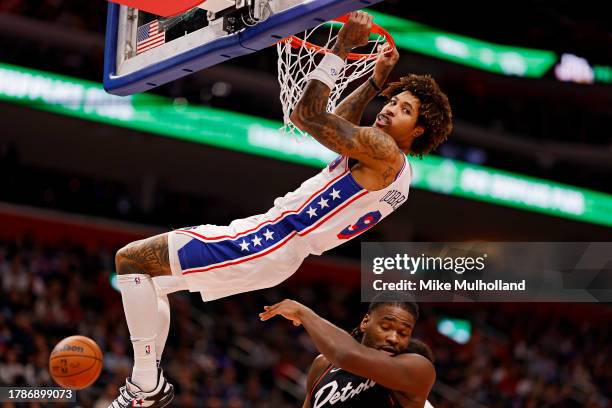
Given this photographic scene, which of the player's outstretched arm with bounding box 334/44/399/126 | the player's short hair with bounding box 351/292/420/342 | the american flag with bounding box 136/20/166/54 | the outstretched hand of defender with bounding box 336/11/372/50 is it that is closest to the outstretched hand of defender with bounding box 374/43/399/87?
the player's outstretched arm with bounding box 334/44/399/126

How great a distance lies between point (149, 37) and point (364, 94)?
152cm

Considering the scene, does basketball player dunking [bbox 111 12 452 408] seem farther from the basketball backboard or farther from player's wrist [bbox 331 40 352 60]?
the basketball backboard

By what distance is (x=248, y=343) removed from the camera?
55.3ft

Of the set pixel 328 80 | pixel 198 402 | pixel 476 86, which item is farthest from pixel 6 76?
pixel 328 80

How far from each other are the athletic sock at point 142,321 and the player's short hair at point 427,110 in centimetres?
191

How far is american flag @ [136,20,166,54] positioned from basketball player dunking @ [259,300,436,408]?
2.17 meters

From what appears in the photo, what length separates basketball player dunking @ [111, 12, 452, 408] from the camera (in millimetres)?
5660

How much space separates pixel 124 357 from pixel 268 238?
8.56 meters

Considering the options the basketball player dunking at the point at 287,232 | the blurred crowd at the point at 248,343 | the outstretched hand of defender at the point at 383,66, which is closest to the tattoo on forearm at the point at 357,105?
the outstretched hand of defender at the point at 383,66

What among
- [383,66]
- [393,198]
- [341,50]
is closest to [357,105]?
[383,66]

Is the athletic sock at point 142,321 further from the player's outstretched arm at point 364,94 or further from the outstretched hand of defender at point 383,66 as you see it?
the outstretched hand of defender at point 383,66

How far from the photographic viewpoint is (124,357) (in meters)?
13.9

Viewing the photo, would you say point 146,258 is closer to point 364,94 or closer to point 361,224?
point 361,224

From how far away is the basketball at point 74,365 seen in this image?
22.1ft
